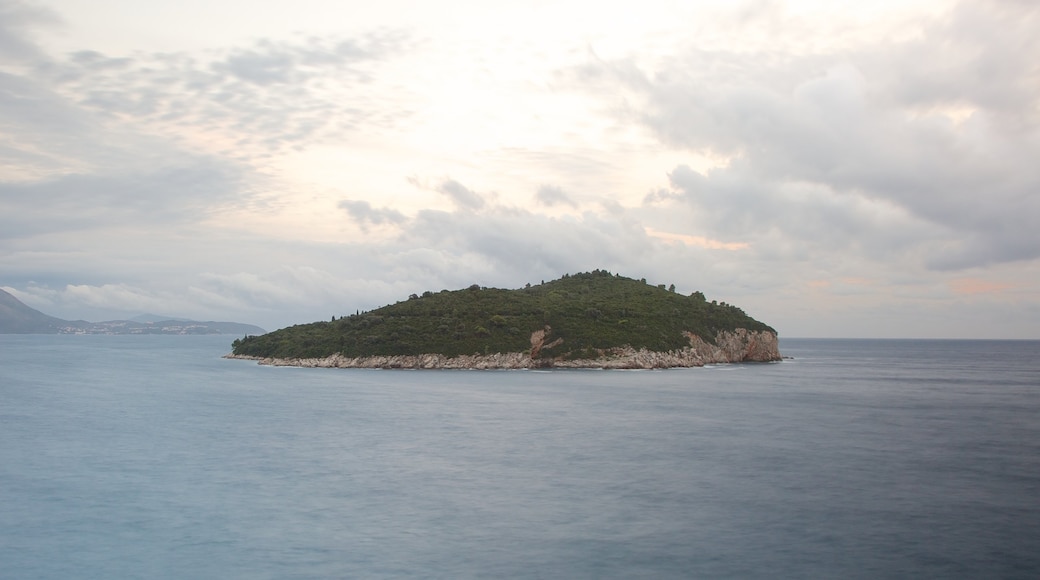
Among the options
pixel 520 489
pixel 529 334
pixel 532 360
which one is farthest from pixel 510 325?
pixel 520 489

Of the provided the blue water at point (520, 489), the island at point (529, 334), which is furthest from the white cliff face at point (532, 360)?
the blue water at point (520, 489)

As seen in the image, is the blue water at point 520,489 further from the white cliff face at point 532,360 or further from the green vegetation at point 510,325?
the green vegetation at point 510,325

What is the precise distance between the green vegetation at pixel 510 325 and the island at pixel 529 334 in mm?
156

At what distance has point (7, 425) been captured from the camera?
140ft

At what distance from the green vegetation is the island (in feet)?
0.51

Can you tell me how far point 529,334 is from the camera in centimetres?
10062

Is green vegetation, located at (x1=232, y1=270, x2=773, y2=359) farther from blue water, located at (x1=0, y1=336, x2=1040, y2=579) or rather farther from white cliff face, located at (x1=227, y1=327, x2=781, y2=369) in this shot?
blue water, located at (x1=0, y1=336, x2=1040, y2=579)

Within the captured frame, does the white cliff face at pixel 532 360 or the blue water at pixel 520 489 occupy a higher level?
the white cliff face at pixel 532 360

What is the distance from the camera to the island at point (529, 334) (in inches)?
3863

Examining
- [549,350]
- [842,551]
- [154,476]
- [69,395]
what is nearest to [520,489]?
[842,551]

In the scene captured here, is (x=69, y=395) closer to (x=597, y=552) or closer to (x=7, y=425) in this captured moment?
(x=7, y=425)

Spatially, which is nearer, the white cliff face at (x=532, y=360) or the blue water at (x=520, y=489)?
the blue water at (x=520, y=489)

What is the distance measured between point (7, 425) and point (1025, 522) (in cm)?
4921

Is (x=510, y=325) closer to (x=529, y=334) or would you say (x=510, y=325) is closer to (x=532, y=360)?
(x=529, y=334)
